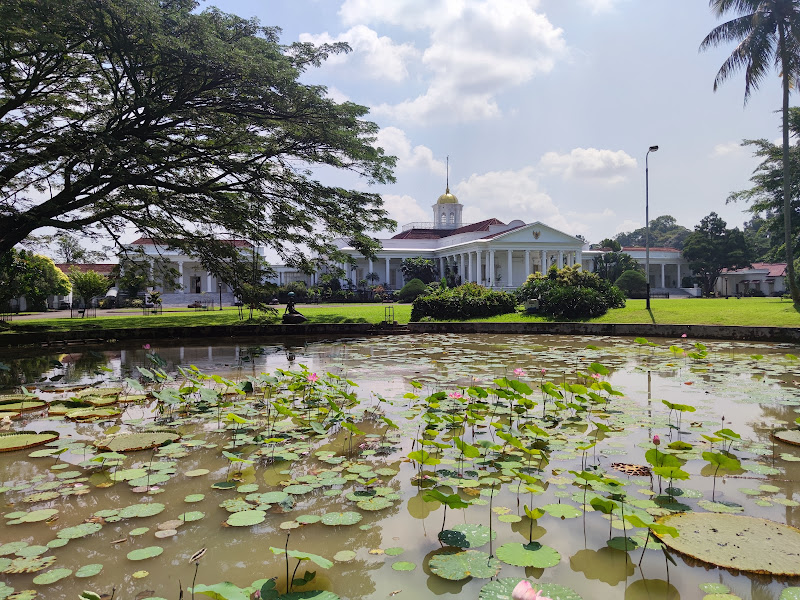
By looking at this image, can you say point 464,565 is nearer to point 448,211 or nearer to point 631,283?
point 631,283

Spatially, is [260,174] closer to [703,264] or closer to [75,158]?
[75,158]

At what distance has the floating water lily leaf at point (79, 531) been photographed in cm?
276

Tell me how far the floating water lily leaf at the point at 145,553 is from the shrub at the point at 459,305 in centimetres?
1692

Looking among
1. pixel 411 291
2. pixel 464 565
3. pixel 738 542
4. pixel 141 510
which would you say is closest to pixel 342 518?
pixel 464 565

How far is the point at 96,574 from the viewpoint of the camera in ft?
7.84

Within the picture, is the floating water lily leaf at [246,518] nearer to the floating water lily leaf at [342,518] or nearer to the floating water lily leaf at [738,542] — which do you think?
the floating water lily leaf at [342,518]

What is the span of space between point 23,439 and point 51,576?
2.84 m

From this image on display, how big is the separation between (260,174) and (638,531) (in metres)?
15.2

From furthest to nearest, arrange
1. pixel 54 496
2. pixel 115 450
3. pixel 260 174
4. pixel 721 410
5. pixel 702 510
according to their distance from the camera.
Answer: pixel 260 174
pixel 721 410
pixel 115 450
pixel 54 496
pixel 702 510

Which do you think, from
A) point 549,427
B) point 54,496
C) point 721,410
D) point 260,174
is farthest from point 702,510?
point 260,174

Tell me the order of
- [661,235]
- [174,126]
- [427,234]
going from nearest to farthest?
[174,126], [427,234], [661,235]

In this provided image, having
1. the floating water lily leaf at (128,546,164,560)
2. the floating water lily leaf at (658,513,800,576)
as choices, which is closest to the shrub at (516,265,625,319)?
the floating water lily leaf at (658,513,800,576)

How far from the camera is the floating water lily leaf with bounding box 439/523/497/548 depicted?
2.64 meters

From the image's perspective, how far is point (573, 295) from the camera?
18453mm
